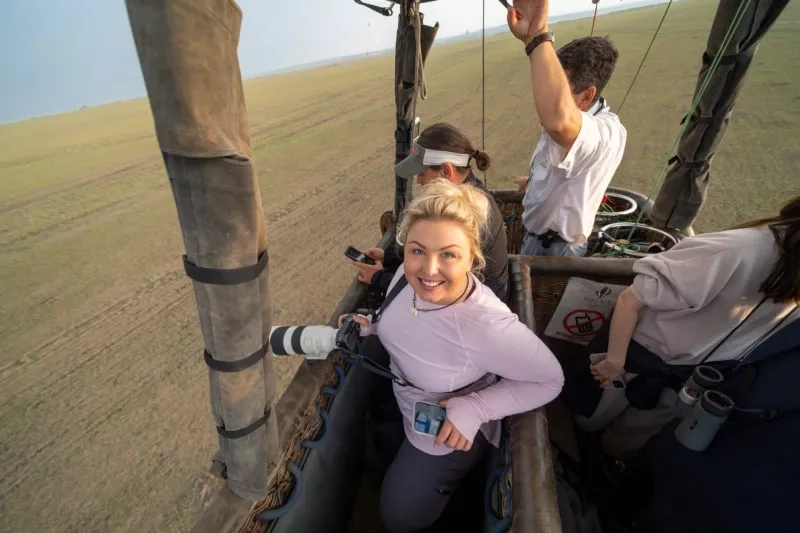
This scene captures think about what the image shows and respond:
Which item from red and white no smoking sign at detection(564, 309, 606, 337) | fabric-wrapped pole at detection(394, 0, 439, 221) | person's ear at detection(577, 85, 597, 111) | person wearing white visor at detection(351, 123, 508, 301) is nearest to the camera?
person wearing white visor at detection(351, 123, 508, 301)

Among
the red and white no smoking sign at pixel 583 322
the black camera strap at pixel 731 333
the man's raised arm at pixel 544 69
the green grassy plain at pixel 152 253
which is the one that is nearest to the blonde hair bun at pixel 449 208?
the man's raised arm at pixel 544 69

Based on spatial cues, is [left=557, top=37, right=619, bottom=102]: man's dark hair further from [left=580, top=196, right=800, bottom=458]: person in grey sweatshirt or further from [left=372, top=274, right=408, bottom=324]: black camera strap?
[left=372, top=274, right=408, bottom=324]: black camera strap

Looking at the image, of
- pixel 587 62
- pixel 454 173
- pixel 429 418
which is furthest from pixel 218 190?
pixel 587 62

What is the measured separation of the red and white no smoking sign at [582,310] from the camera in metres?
2.31

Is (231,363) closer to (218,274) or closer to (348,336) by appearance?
(218,274)

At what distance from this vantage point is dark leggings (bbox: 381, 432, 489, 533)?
1.69 meters

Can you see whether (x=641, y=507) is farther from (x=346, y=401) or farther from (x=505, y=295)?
(x=346, y=401)

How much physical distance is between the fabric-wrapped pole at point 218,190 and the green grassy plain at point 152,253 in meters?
2.37

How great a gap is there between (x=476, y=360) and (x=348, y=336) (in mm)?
574

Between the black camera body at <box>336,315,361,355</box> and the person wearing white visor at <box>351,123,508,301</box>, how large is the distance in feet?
1.99

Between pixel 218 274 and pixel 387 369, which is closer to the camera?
pixel 218 274

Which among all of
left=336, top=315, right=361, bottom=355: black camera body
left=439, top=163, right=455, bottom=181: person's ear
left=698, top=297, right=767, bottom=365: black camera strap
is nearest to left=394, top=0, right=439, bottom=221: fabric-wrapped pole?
left=439, top=163, right=455, bottom=181: person's ear

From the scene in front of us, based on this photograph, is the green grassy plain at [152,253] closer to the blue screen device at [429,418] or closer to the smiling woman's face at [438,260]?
the blue screen device at [429,418]

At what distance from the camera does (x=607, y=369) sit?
1812 mm
